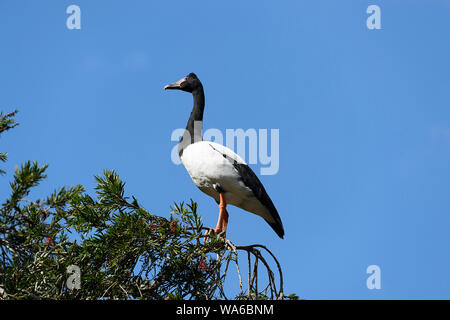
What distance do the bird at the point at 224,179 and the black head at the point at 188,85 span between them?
0.91 m

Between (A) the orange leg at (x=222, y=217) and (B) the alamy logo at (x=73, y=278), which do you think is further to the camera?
(A) the orange leg at (x=222, y=217)

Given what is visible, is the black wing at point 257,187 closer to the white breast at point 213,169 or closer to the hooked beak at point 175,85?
→ the white breast at point 213,169

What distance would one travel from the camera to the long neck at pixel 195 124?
7.03 meters

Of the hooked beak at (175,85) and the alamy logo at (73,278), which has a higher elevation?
the hooked beak at (175,85)

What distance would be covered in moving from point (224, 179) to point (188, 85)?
6.02ft

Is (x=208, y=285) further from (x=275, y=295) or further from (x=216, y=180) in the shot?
(x=216, y=180)

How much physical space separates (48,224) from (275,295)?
6.35ft

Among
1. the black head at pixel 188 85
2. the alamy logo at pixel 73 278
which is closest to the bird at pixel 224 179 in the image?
the black head at pixel 188 85

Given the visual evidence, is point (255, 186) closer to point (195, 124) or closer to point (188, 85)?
point (195, 124)

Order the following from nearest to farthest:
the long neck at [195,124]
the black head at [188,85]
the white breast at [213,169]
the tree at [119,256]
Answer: the tree at [119,256] → the white breast at [213,169] → the long neck at [195,124] → the black head at [188,85]

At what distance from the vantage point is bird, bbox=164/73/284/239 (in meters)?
6.55

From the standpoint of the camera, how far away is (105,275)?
462 cm

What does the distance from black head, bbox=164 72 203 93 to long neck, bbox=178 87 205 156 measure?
66 mm
